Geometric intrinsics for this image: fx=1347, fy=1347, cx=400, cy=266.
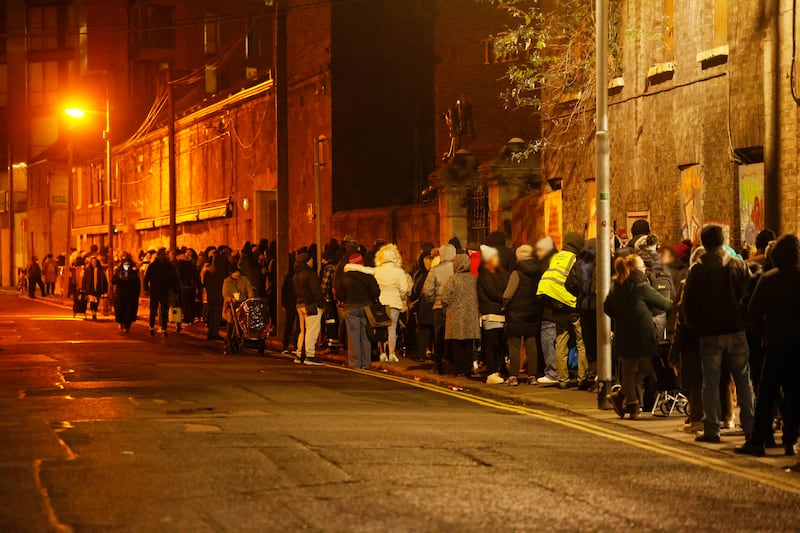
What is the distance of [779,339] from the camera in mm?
11102

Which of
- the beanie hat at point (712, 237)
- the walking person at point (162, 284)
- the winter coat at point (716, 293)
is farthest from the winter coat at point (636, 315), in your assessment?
the walking person at point (162, 284)

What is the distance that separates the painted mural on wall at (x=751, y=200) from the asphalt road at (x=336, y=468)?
18.3ft

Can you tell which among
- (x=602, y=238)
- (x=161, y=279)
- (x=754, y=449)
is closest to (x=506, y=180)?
(x=161, y=279)

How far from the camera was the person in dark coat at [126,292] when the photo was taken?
97.7 ft

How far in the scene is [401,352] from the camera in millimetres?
22547

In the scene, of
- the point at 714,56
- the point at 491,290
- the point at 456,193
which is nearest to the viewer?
the point at 491,290

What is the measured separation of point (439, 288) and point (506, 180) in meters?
7.93

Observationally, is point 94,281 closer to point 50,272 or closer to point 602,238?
point 50,272

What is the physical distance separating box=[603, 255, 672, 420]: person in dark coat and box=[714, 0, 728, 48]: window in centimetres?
756

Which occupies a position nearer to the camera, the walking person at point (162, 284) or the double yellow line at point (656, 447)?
the double yellow line at point (656, 447)

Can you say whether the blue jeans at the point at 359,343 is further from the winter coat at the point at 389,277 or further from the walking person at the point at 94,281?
the walking person at the point at 94,281

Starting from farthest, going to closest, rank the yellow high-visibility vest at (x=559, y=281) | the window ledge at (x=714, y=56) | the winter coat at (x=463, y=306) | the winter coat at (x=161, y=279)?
the winter coat at (x=161, y=279) < the window ledge at (x=714, y=56) < the winter coat at (x=463, y=306) < the yellow high-visibility vest at (x=559, y=281)

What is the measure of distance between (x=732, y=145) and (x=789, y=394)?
884 cm

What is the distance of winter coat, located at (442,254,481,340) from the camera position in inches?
714
